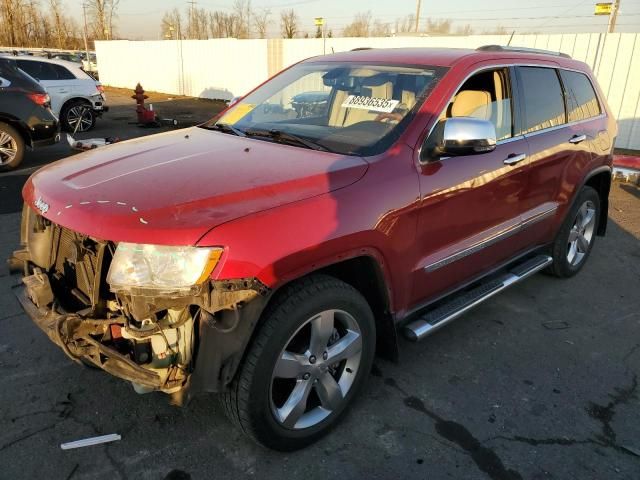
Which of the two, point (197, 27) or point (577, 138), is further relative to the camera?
point (197, 27)

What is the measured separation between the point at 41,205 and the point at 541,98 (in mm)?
3483

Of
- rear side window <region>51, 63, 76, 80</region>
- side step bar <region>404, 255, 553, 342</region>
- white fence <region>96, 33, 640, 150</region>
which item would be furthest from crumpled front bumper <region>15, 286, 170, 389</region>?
rear side window <region>51, 63, 76, 80</region>

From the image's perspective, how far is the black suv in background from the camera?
7.99 meters

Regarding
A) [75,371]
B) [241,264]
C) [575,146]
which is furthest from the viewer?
[575,146]

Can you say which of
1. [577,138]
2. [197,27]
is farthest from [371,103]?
[197,27]

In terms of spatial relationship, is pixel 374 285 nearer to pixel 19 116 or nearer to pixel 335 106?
pixel 335 106

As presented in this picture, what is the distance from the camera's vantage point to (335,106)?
11.1 feet

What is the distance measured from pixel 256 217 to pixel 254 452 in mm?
1232

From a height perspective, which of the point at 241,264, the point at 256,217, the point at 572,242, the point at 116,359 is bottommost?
the point at 572,242

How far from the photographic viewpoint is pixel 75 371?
3.11 m

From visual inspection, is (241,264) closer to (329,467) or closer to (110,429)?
(329,467)

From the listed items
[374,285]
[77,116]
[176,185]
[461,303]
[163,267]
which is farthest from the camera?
[77,116]

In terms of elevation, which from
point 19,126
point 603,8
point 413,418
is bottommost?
point 413,418

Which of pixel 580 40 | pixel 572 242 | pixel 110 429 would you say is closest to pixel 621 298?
pixel 572 242
